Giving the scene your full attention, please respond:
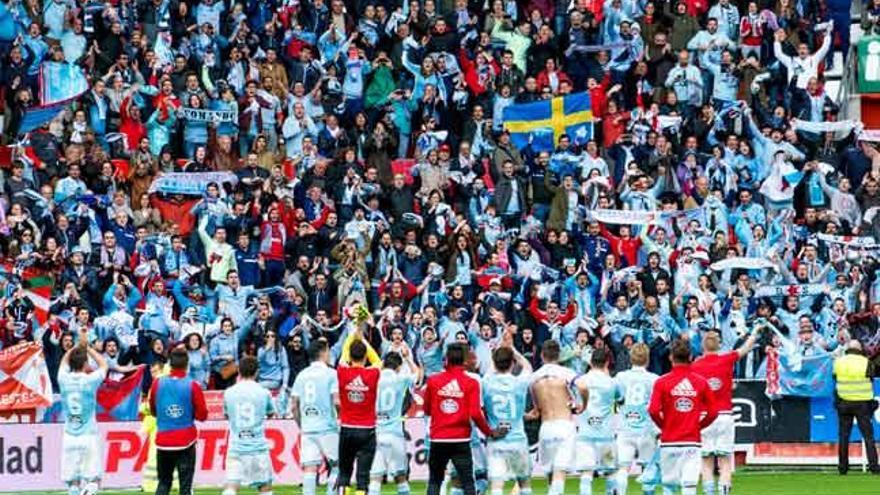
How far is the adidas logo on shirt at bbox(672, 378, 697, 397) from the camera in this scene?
2769cm

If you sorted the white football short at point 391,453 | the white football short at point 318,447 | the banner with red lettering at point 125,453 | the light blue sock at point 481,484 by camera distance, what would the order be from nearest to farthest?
the white football short at point 391,453, the white football short at point 318,447, the light blue sock at point 481,484, the banner with red lettering at point 125,453

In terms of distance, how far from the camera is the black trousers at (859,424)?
3694 cm

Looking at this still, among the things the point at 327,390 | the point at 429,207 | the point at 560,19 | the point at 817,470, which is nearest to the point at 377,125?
the point at 429,207

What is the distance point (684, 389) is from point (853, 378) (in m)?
9.81

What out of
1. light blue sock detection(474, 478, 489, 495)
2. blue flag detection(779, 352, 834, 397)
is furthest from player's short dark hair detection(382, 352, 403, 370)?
blue flag detection(779, 352, 834, 397)

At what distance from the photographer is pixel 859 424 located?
37.0 meters

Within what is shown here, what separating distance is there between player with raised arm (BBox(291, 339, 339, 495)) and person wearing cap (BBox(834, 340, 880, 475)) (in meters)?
9.98

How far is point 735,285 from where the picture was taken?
132 ft

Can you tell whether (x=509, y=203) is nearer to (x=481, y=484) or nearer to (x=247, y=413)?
(x=481, y=484)

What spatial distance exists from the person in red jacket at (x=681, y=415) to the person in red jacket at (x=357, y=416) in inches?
138

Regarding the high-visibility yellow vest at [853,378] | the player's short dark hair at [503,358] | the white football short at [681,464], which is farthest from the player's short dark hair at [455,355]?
the high-visibility yellow vest at [853,378]

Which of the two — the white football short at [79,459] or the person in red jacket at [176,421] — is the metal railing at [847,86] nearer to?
the white football short at [79,459]

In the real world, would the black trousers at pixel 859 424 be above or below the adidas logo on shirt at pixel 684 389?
below

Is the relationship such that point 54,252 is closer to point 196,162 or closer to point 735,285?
point 196,162
